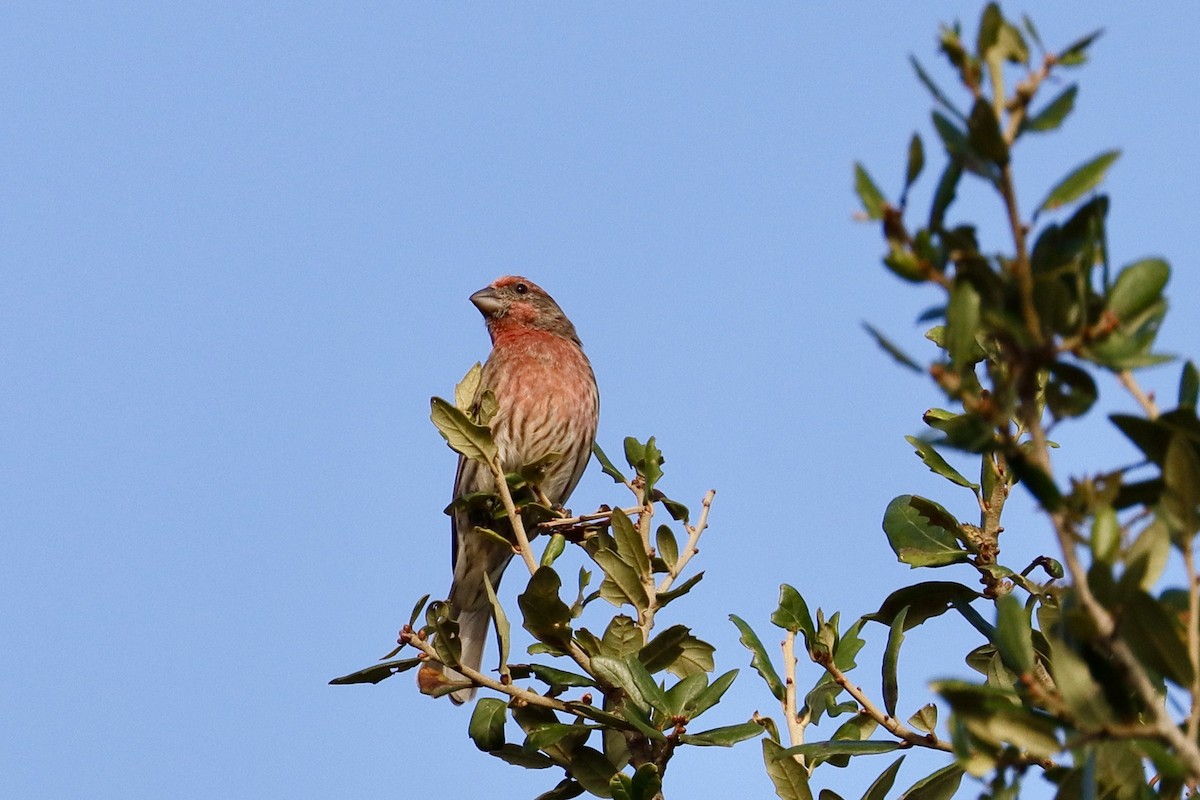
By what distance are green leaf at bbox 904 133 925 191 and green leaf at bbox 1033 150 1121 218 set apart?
166 mm

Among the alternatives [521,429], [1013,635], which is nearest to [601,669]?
[1013,635]

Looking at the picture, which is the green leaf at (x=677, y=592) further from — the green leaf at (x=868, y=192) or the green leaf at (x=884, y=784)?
the green leaf at (x=868, y=192)

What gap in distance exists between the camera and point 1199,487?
2.05 meters

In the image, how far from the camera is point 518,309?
10.1m

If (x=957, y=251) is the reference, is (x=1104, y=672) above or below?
below

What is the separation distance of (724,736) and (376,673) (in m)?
1.25

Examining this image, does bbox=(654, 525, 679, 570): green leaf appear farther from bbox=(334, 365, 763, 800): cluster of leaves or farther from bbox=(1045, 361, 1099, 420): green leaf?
bbox=(1045, 361, 1099, 420): green leaf

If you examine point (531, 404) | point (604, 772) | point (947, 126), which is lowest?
point (604, 772)

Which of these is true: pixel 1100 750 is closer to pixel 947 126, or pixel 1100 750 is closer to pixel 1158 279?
pixel 1158 279

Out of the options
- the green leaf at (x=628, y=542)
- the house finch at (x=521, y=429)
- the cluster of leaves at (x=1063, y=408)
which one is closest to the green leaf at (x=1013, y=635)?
the cluster of leaves at (x=1063, y=408)

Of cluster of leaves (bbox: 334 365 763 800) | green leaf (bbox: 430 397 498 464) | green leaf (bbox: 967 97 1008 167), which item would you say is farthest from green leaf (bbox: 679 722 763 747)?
green leaf (bbox: 967 97 1008 167)

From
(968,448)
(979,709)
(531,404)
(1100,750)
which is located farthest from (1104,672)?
(531,404)

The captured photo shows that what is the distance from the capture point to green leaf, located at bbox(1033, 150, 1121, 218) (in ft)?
6.57

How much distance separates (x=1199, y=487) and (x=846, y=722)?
204 centimetres
